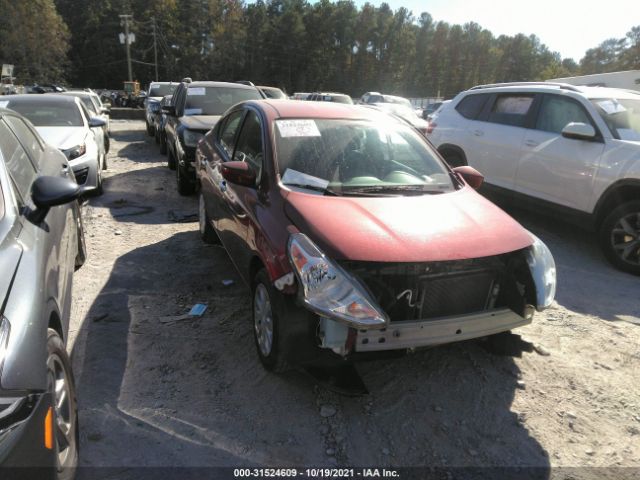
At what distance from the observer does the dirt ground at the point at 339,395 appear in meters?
2.51

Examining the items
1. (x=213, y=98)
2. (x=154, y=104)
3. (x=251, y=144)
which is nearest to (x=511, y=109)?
(x=251, y=144)

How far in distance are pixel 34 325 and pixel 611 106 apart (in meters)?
6.11

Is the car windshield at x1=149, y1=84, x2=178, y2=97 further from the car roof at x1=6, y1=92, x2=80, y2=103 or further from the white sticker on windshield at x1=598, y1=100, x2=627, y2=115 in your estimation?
the white sticker on windshield at x1=598, y1=100, x2=627, y2=115

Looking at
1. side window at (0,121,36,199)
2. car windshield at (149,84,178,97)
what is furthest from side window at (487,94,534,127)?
car windshield at (149,84,178,97)

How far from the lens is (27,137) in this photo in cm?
401

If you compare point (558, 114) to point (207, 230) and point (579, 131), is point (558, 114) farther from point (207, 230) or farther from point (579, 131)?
point (207, 230)

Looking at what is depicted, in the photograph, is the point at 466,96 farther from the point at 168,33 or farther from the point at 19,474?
the point at 168,33

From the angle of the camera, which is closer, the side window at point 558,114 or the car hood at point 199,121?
the side window at point 558,114

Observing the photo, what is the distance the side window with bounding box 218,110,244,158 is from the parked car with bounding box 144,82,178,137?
8688 millimetres

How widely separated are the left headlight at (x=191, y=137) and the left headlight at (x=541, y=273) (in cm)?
567

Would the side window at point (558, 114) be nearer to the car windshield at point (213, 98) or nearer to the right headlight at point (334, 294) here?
the right headlight at point (334, 294)

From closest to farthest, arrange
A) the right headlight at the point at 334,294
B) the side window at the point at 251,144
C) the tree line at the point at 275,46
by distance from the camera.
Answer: the right headlight at the point at 334,294 < the side window at the point at 251,144 < the tree line at the point at 275,46

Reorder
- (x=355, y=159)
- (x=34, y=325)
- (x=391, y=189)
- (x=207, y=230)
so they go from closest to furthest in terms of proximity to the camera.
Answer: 1. (x=34, y=325)
2. (x=391, y=189)
3. (x=355, y=159)
4. (x=207, y=230)

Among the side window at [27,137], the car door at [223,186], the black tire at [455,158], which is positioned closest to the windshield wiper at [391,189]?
the car door at [223,186]
